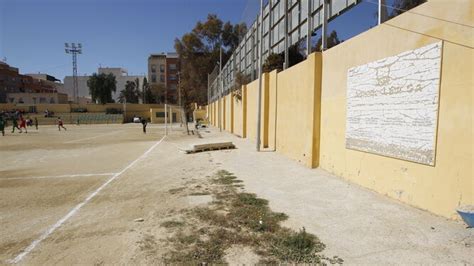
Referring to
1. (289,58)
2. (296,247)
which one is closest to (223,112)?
(289,58)

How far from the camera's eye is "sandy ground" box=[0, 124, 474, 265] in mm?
4273

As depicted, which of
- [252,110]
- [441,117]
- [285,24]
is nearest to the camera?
[441,117]

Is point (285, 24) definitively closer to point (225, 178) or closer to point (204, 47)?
point (225, 178)

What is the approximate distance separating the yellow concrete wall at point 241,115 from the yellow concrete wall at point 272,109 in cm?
642

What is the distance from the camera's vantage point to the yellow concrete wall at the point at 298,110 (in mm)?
9867

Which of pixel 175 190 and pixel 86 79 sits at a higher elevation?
pixel 86 79

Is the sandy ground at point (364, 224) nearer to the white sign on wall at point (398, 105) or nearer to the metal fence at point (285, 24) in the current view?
the white sign on wall at point (398, 105)

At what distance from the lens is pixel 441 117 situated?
202 inches

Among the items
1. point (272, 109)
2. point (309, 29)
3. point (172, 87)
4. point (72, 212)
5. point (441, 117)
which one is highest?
point (172, 87)

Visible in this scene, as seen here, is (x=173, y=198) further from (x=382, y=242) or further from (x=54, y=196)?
(x=382, y=242)

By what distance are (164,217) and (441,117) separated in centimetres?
470

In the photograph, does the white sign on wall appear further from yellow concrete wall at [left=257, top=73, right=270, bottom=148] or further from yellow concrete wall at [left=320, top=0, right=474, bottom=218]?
yellow concrete wall at [left=257, top=73, right=270, bottom=148]

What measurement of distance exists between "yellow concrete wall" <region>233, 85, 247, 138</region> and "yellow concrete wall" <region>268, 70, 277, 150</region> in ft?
21.1

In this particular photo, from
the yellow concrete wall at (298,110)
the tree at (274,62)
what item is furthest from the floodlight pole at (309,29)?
the tree at (274,62)
